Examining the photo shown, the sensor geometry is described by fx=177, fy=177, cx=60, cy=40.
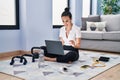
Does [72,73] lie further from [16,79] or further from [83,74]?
[16,79]

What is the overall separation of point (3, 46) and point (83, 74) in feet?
5.42

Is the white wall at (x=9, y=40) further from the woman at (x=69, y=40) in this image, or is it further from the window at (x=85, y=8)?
the window at (x=85, y=8)

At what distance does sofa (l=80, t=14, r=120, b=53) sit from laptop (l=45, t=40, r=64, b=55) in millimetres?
1516

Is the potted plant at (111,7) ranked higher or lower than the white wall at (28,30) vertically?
higher

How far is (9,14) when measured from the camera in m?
3.24

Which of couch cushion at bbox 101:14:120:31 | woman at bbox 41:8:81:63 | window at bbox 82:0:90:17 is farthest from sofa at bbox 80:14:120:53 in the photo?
woman at bbox 41:8:81:63

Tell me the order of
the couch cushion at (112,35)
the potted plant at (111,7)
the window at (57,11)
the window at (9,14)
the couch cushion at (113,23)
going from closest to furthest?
1. the window at (9,14)
2. the couch cushion at (112,35)
3. the couch cushion at (113,23)
4. the window at (57,11)
5. the potted plant at (111,7)

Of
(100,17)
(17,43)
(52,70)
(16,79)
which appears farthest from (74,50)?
(100,17)

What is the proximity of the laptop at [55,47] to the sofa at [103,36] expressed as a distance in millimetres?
1516

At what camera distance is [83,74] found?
192cm

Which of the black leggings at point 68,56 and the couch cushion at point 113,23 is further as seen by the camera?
the couch cushion at point 113,23

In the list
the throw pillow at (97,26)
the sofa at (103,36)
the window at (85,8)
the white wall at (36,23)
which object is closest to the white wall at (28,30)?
the white wall at (36,23)

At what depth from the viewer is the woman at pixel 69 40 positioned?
94.4 inches

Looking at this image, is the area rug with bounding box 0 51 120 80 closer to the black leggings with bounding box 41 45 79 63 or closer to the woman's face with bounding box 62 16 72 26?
the black leggings with bounding box 41 45 79 63
